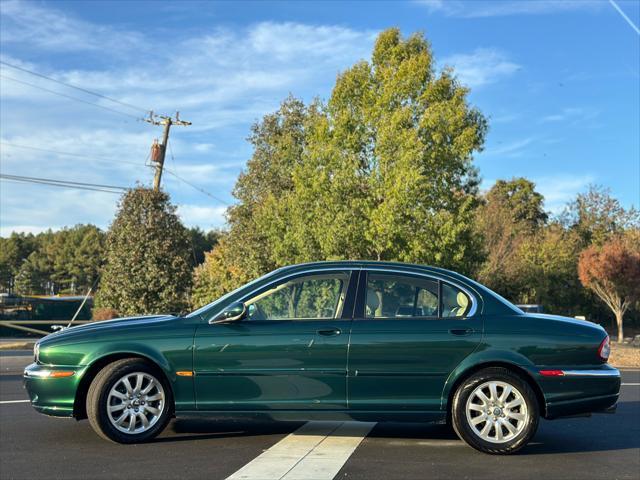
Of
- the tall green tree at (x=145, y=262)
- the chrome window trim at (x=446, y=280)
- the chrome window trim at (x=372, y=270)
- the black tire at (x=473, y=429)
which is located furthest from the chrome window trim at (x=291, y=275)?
the tall green tree at (x=145, y=262)

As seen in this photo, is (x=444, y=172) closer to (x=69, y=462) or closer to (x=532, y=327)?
(x=532, y=327)

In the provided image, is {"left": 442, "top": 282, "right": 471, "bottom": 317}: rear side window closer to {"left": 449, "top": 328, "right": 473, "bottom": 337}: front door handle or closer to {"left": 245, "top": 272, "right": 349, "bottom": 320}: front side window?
{"left": 449, "top": 328, "right": 473, "bottom": 337}: front door handle

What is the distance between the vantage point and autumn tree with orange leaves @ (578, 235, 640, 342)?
34.3 m

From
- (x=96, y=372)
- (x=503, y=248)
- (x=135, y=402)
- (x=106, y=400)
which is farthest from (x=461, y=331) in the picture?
(x=503, y=248)

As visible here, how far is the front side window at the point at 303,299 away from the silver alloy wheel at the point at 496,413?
1393 mm

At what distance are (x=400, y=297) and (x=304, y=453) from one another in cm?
157

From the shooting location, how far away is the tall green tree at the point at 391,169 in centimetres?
2283

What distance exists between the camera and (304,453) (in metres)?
5.82

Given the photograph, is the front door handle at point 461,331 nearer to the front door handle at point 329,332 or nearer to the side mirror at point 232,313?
the front door handle at point 329,332

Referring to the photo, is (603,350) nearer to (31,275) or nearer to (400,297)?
(400,297)

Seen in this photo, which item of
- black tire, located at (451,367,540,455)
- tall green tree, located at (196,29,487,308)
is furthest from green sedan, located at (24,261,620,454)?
tall green tree, located at (196,29,487,308)

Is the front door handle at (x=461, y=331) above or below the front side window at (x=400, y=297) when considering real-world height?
below

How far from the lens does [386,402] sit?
19.8 ft

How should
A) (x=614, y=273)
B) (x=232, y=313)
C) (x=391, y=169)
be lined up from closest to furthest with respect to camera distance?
1. (x=232, y=313)
2. (x=391, y=169)
3. (x=614, y=273)
